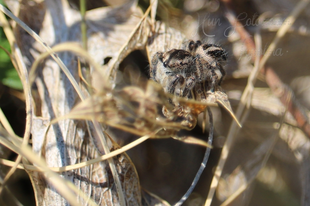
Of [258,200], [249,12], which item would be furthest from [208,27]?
[258,200]

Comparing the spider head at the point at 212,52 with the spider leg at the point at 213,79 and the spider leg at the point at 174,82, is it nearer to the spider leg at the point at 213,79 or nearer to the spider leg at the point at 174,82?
the spider leg at the point at 213,79

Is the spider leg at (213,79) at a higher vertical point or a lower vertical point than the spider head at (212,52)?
lower

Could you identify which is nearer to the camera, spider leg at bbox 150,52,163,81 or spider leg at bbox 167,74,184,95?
spider leg at bbox 167,74,184,95

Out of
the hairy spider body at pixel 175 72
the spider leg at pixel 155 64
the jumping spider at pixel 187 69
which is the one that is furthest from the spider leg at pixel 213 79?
the spider leg at pixel 155 64

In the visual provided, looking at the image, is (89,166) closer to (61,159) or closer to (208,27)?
(61,159)

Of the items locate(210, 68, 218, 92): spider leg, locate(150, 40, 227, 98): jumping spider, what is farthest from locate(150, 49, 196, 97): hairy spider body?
locate(210, 68, 218, 92): spider leg

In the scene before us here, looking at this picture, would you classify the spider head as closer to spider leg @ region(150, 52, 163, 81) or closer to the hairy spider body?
the hairy spider body

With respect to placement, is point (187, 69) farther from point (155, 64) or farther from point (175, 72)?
point (155, 64)

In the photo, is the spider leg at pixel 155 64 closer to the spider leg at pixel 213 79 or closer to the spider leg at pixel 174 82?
the spider leg at pixel 174 82

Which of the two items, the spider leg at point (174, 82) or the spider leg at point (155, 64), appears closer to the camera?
the spider leg at point (174, 82)
